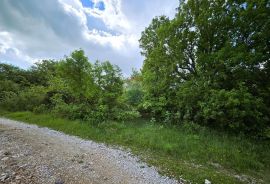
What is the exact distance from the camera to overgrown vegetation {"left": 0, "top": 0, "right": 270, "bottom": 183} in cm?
825

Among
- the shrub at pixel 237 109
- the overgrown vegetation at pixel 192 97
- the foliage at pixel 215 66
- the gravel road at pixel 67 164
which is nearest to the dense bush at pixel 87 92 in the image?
the overgrown vegetation at pixel 192 97

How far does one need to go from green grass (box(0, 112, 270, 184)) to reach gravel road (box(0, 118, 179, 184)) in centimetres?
76

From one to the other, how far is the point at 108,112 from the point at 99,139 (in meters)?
3.62

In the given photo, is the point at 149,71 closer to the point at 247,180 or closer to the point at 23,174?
the point at 247,180

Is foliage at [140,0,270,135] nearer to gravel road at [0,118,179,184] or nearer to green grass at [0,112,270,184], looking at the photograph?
green grass at [0,112,270,184]

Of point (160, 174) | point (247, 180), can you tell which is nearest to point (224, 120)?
point (247, 180)

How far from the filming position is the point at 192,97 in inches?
481

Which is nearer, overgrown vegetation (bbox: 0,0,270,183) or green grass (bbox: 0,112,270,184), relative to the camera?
green grass (bbox: 0,112,270,184)

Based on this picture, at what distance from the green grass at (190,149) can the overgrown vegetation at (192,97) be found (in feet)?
0.14

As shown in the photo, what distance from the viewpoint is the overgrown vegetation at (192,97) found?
825 centimetres

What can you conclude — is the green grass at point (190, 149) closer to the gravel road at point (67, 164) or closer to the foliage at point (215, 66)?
the gravel road at point (67, 164)

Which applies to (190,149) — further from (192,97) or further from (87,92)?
(87,92)

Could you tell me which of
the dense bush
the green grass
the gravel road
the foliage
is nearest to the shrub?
the foliage

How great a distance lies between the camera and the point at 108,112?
13180 mm
